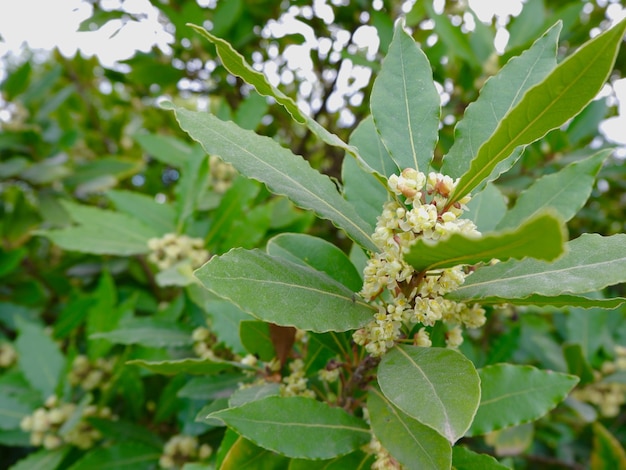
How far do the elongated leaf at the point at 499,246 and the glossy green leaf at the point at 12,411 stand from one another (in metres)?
1.72

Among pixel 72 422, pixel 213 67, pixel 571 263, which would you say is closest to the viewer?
pixel 571 263

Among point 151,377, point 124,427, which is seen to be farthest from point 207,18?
point 124,427

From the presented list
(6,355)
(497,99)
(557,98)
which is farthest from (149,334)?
(6,355)

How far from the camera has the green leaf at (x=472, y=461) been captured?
977mm

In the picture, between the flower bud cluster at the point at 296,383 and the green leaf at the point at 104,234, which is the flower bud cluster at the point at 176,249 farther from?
the flower bud cluster at the point at 296,383

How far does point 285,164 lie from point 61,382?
1317 millimetres

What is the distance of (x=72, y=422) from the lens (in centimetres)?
159

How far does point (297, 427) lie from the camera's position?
0.99 m

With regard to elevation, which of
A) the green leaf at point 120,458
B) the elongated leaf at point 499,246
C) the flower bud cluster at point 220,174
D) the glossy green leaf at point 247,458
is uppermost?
the flower bud cluster at point 220,174

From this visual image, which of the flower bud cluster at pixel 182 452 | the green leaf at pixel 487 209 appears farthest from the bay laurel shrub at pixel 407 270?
the flower bud cluster at pixel 182 452

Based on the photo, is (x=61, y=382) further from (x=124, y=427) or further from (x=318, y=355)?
(x=318, y=355)

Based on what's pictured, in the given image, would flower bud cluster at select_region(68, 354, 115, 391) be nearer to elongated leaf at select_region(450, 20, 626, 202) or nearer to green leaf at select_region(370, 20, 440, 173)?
green leaf at select_region(370, 20, 440, 173)

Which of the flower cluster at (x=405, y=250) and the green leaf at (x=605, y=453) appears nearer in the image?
the flower cluster at (x=405, y=250)

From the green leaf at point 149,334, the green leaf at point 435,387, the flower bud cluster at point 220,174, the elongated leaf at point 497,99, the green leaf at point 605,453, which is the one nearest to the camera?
the green leaf at point 435,387
